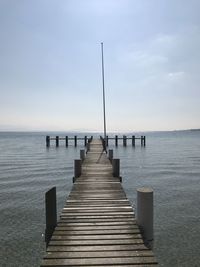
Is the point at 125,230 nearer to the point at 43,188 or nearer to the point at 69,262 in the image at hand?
the point at 69,262

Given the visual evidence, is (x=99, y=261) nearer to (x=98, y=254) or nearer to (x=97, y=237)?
(x=98, y=254)

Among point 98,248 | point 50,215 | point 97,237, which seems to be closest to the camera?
point 98,248

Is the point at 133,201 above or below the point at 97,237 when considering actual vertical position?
below

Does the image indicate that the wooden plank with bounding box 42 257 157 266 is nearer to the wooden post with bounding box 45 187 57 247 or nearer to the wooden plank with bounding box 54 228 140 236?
the wooden plank with bounding box 54 228 140 236

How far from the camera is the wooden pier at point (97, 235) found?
5.36 m

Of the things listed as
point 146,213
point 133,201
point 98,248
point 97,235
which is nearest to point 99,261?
point 98,248

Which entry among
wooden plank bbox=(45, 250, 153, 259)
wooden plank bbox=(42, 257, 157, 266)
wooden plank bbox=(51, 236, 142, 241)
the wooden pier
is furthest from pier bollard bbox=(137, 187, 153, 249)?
→ wooden plank bbox=(42, 257, 157, 266)

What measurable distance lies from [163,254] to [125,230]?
2601mm

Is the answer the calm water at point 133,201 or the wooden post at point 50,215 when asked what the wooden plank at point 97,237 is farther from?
the calm water at point 133,201

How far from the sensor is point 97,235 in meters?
6.50

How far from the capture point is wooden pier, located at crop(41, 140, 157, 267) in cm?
536

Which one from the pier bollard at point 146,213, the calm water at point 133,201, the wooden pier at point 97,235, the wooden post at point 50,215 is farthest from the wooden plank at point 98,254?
the calm water at point 133,201

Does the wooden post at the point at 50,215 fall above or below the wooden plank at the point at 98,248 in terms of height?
above

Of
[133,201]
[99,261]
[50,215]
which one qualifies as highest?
[50,215]
